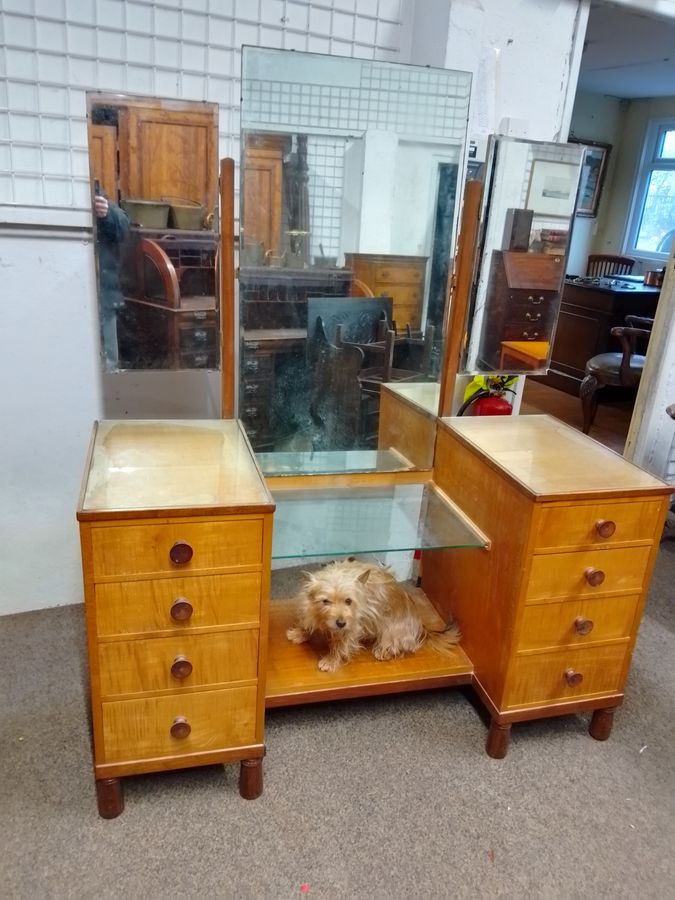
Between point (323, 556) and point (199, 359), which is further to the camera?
point (199, 359)

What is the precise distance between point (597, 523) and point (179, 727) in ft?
3.13

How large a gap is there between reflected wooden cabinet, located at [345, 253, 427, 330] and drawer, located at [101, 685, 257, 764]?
1012 millimetres

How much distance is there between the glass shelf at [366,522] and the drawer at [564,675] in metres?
0.29

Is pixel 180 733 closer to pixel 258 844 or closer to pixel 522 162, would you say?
pixel 258 844

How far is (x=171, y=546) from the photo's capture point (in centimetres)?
123

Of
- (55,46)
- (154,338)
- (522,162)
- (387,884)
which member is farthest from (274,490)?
(55,46)

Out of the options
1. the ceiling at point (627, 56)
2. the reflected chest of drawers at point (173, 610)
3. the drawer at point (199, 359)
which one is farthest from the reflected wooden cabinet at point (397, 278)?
the ceiling at point (627, 56)

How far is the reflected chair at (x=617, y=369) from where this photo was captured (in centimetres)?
381

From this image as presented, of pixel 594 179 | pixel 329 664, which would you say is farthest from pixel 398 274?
pixel 594 179

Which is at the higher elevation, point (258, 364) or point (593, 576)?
point (258, 364)

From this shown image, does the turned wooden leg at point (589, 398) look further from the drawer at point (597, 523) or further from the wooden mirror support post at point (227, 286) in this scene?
the wooden mirror support post at point (227, 286)

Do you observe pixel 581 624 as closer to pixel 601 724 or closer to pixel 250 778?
pixel 601 724

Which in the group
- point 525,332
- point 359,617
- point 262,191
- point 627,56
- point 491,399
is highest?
point 627,56

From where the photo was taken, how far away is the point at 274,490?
1759 mm
